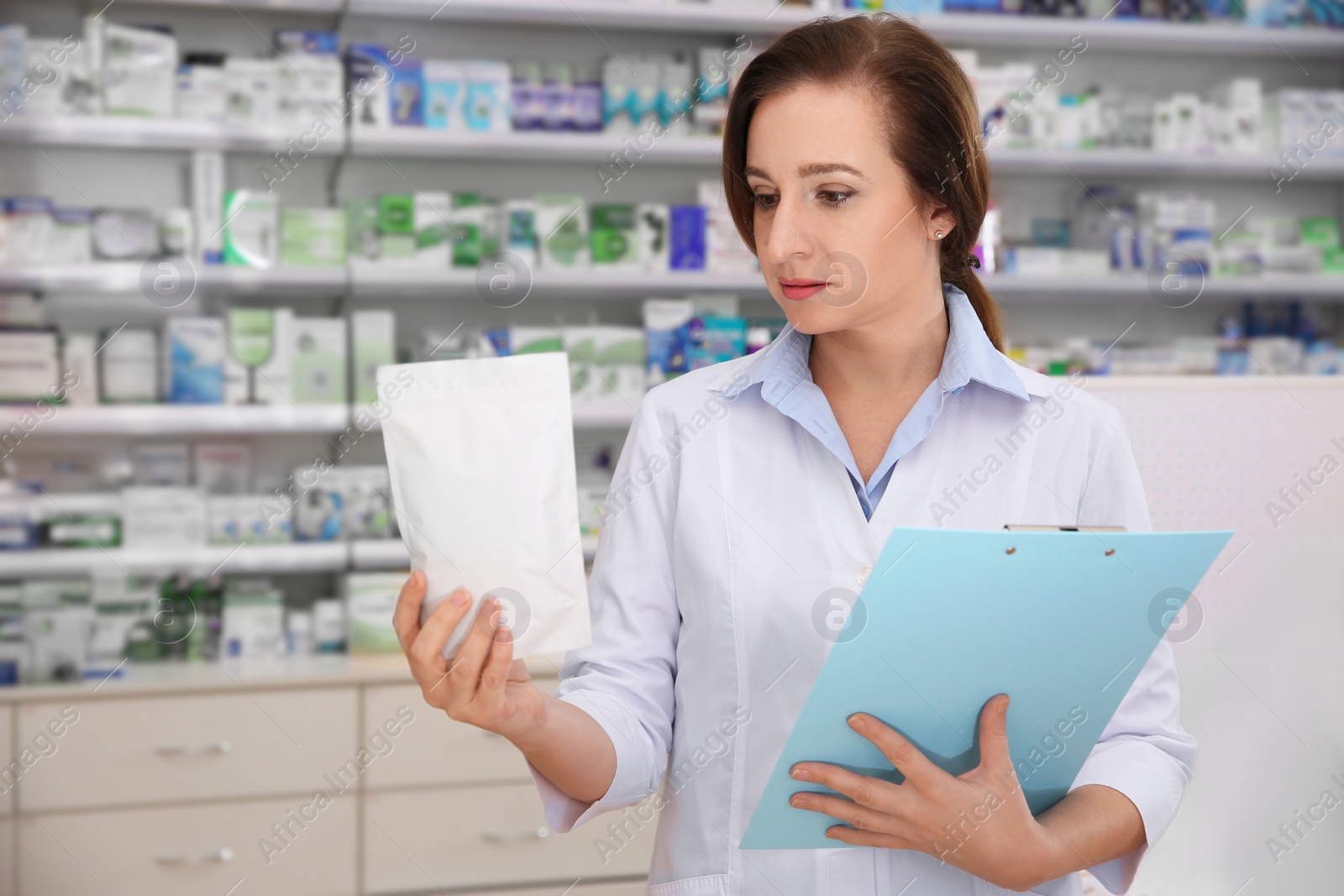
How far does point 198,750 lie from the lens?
2.51m

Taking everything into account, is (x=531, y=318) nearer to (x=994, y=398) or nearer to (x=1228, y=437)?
(x=1228, y=437)

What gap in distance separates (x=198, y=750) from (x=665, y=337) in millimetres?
1571

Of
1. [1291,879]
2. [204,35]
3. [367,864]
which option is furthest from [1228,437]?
[204,35]

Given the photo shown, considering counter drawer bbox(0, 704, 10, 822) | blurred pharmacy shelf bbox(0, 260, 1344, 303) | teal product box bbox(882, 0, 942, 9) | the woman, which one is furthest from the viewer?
teal product box bbox(882, 0, 942, 9)

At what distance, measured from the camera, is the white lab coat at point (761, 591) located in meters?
1.02

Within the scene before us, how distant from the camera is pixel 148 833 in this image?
97.5 inches

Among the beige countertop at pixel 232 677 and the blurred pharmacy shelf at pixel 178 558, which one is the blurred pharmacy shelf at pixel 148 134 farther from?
the beige countertop at pixel 232 677

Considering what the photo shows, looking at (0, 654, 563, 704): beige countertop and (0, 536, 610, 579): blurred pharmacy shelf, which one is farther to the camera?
(0, 536, 610, 579): blurred pharmacy shelf

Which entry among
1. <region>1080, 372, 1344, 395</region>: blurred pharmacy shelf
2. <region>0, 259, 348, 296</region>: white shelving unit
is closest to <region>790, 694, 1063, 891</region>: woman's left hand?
<region>1080, 372, 1344, 395</region>: blurred pharmacy shelf

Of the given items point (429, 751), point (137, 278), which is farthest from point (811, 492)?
point (137, 278)

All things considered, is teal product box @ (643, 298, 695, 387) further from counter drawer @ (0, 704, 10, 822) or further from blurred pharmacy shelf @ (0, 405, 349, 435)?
counter drawer @ (0, 704, 10, 822)

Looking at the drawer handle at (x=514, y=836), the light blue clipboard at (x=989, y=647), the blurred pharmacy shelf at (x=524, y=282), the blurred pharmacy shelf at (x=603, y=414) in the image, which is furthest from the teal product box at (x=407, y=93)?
the light blue clipboard at (x=989, y=647)

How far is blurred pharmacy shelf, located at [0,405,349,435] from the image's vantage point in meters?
2.66

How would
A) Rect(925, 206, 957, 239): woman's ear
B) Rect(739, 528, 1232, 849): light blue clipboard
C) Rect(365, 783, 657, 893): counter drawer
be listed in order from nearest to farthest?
Rect(739, 528, 1232, 849): light blue clipboard, Rect(925, 206, 957, 239): woman's ear, Rect(365, 783, 657, 893): counter drawer
